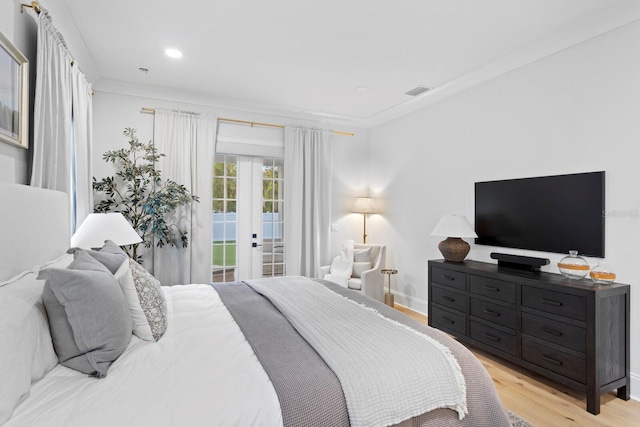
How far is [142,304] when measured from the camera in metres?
1.67

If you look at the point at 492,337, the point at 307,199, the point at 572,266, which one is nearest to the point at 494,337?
the point at 492,337

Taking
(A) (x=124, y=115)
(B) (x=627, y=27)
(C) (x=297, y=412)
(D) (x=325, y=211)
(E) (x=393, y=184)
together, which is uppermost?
(B) (x=627, y=27)

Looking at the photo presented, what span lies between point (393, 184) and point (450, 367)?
369cm

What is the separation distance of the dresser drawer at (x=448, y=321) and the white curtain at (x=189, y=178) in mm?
2742

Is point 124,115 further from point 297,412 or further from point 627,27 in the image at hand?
point 627,27

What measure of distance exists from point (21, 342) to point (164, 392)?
478 millimetres

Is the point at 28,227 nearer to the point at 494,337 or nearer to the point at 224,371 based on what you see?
the point at 224,371

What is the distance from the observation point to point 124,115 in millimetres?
3982

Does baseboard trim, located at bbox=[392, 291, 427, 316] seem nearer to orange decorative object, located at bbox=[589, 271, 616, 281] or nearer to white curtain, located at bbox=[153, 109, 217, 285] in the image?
orange decorative object, located at bbox=[589, 271, 616, 281]

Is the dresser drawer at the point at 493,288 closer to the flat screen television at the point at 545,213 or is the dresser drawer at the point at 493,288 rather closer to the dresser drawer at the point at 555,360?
the dresser drawer at the point at 555,360

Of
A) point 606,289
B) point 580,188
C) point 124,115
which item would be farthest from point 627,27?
point 124,115

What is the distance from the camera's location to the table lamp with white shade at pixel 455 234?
3390 mm

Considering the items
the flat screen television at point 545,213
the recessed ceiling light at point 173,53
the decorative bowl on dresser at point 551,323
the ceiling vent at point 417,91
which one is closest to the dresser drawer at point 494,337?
the decorative bowl on dresser at point 551,323

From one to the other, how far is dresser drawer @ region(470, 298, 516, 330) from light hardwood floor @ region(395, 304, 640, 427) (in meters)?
0.41
